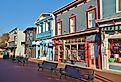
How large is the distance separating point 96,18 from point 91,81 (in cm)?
1112

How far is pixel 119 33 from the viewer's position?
22.0 meters

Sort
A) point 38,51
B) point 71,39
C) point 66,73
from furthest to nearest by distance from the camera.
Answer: point 38,51
point 71,39
point 66,73

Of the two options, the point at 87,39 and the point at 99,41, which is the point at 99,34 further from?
the point at 87,39

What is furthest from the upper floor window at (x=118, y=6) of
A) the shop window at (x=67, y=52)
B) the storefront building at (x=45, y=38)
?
the storefront building at (x=45, y=38)

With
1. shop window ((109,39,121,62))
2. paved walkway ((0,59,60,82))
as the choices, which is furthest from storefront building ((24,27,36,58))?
shop window ((109,39,121,62))

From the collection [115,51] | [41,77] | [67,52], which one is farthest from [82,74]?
[67,52]

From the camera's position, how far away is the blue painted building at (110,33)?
22.0 m

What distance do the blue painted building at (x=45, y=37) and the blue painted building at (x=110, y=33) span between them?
15659 mm

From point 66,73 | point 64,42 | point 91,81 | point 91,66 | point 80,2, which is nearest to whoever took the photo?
point 91,81

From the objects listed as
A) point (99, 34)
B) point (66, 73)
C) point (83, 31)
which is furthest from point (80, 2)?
point (66, 73)

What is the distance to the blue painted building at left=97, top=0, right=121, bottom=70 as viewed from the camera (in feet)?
72.1

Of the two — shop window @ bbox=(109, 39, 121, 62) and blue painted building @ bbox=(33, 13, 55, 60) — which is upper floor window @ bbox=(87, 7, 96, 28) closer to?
shop window @ bbox=(109, 39, 121, 62)

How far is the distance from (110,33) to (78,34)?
21.5ft

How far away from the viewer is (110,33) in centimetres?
2306
